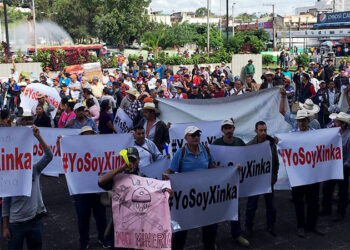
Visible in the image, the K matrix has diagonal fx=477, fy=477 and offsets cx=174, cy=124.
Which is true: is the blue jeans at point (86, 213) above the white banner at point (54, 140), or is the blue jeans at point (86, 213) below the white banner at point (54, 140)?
below

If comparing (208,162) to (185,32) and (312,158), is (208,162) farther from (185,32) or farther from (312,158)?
(185,32)

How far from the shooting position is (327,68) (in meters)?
18.4

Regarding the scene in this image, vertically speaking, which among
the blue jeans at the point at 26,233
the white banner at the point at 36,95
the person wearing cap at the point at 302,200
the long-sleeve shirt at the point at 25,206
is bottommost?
the person wearing cap at the point at 302,200

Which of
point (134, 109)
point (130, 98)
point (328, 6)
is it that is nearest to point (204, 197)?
point (134, 109)

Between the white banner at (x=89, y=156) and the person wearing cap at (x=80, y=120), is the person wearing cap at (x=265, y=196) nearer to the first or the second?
the white banner at (x=89, y=156)

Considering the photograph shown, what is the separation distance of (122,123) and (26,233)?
427 cm

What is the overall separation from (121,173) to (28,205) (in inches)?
39.6

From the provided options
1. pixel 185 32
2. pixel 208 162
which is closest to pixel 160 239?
pixel 208 162

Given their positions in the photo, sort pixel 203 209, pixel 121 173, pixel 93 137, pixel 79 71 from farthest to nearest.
→ pixel 79 71
pixel 93 137
pixel 203 209
pixel 121 173

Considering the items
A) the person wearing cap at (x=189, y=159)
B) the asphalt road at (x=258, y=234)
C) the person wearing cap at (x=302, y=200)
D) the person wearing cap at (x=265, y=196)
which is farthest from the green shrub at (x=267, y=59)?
the person wearing cap at (x=189, y=159)

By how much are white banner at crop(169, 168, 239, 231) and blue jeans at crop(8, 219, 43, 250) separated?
1419mm

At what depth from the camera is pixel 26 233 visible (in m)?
4.79

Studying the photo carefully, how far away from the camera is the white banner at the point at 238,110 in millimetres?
8719

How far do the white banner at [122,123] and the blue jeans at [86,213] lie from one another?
2.78m
